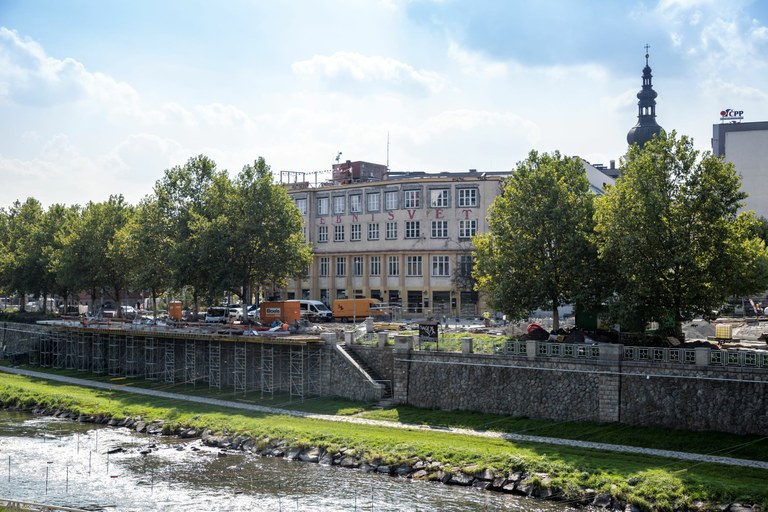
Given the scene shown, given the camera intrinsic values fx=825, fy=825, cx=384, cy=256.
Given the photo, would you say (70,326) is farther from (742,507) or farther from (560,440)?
(742,507)

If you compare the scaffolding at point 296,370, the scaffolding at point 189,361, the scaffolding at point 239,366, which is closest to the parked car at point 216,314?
the scaffolding at point 189,361

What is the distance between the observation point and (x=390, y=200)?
95250 millimetres

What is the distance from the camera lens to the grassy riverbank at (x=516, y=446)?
3241 cm

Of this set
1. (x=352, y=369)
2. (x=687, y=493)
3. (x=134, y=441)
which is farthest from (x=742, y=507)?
(x=134, y=441)

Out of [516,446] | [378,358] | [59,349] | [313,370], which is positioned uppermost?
[378,358]

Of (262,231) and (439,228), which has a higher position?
(439,228)

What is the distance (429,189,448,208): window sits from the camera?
92125 millimetres

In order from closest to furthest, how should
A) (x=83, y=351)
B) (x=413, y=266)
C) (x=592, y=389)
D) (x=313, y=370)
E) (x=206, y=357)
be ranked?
(x=592, y=389)
(x=313, y=370)
(x=206, y=357)
(x=83, y=351)
(x=413, y=266)

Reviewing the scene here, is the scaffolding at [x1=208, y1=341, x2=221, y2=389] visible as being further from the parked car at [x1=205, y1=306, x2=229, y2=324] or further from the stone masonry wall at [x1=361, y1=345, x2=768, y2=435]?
the parked car at [x1=205, y1=306, x2=229, y2=324]

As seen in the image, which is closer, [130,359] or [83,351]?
[130,359]

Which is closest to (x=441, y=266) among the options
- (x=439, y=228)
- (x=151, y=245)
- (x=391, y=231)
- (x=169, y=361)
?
(x=439, y=228)

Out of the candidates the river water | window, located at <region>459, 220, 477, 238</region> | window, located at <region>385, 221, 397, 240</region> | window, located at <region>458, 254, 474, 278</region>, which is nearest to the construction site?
the river water

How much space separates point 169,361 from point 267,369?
12.5 meters

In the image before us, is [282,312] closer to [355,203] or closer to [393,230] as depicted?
[393,230]
